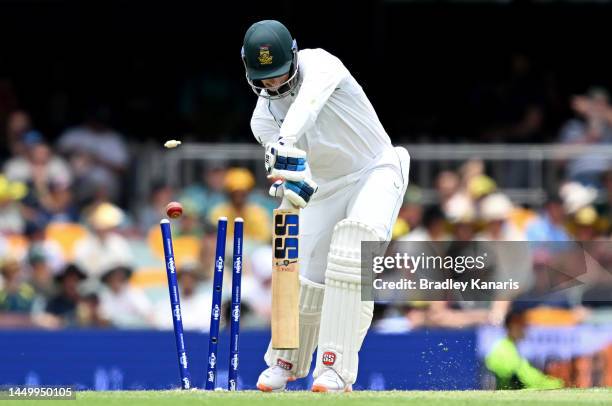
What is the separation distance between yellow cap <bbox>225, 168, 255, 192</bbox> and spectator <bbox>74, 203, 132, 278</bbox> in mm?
1086

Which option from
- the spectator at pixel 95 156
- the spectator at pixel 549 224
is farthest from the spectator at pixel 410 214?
the spectator at pixel 95 156

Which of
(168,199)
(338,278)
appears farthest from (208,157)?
(338,278)

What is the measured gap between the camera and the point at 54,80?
1694 centimetres

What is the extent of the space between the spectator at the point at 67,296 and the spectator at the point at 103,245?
365 millimetres

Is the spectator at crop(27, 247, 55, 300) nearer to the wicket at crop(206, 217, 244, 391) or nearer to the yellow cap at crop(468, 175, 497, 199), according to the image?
the yellow cap at crop(468, 175, 497, 199)

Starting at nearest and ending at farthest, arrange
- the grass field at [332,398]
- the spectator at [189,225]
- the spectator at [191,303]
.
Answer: the grass field at [332,398] < the spectator at [191,303] < the spectator at [189,225]

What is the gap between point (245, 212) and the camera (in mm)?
13289

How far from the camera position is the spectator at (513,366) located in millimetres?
9367

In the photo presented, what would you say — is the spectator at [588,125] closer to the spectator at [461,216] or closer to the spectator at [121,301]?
the spectator at [461,216]

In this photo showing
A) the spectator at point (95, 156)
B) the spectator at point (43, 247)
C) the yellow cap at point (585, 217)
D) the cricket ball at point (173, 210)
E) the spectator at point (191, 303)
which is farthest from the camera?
the spectator at point (95, 156)

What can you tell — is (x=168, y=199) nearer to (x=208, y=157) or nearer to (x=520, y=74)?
(x=208, y=157)

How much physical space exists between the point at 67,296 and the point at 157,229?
140 centimetres

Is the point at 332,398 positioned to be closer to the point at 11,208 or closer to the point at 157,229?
the point at 157,229

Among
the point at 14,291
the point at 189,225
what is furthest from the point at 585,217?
the point at 14,291
